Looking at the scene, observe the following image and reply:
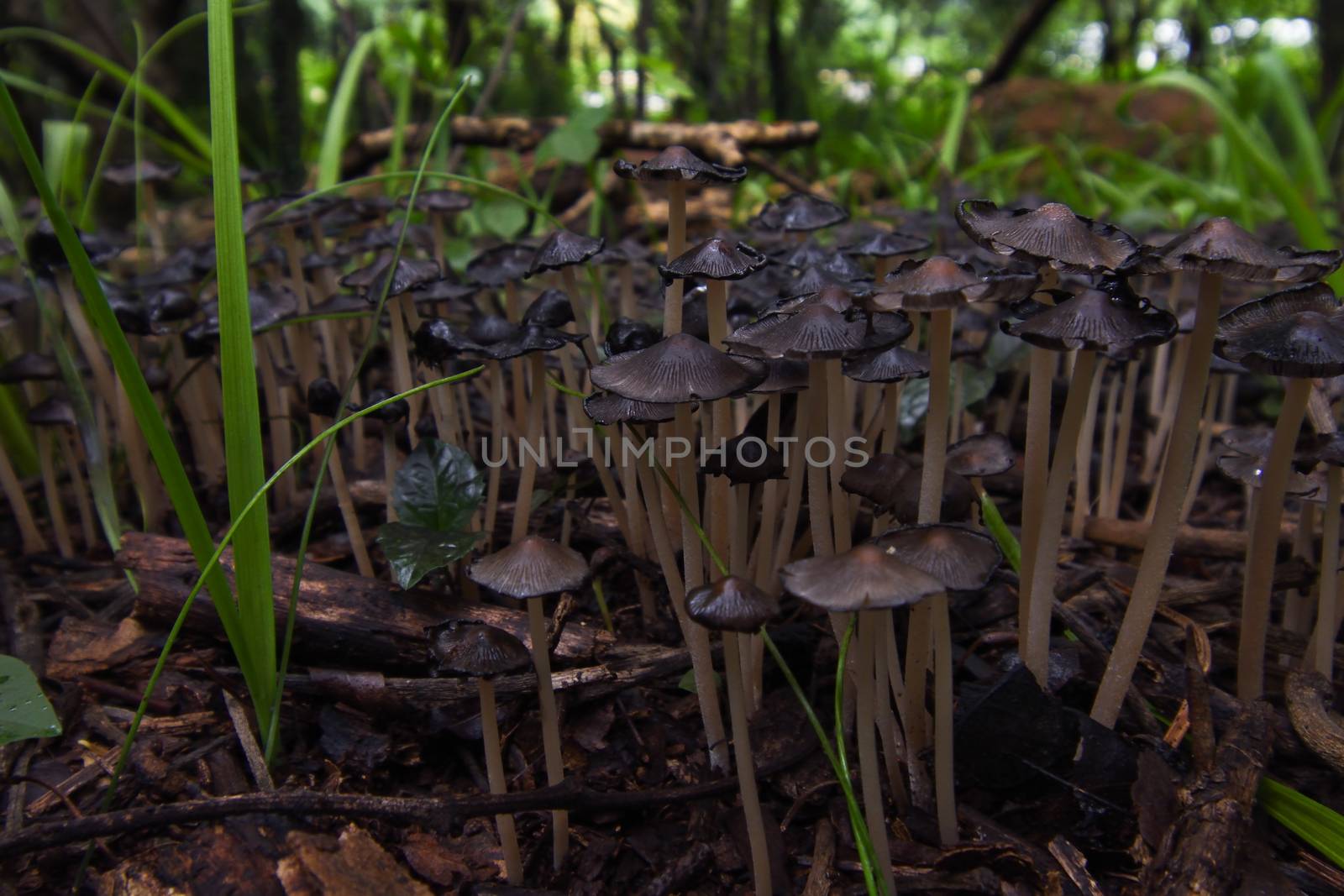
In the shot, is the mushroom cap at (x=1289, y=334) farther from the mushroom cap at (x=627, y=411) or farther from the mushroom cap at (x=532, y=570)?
the mushroom cap at (x=532, y=570)

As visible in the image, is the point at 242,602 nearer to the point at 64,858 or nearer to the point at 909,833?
the point at 64,858

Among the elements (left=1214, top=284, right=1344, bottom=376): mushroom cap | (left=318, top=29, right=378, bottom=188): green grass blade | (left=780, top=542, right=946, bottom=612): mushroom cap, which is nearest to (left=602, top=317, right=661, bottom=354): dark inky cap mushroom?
(left=780, top=542, right=946, bottom=612): mushroom cap

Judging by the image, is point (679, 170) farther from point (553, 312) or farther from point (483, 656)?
point (483, 656)

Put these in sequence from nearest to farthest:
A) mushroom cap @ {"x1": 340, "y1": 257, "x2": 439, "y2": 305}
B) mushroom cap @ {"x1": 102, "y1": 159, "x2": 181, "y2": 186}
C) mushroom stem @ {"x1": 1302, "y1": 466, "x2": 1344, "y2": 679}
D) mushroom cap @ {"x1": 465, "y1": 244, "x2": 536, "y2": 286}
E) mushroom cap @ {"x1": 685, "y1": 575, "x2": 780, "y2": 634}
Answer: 1. mushroom cap @ {"x1": 685, "y1": 575, "x2": 780, "y2": 634}
2. mushroom stem @ {"x1": 1302, "y1": 466, "x2": 1344, "y2": 679}
3. mushroom cap @ {"x1": 340, "y1": 257, "x2": 439, "y2": 305}
4. mushroom cap @ {"x1": 465, "y1": 244, "x2": 536, "y2": 286}
5. mushroom cap @ {"x1": 102, "y1": 159, "x2": 181, "y2": 186}

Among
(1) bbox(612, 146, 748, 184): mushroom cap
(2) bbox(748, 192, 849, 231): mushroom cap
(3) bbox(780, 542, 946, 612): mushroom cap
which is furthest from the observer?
(2) bbox(748, 192, 849, 231): mushroom cap

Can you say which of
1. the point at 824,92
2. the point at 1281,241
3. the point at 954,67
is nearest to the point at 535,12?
the point at 824,92

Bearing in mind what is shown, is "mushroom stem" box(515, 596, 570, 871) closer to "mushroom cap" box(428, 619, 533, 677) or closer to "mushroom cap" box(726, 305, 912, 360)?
"mushroom cap" box(428, 619, 533, 677)

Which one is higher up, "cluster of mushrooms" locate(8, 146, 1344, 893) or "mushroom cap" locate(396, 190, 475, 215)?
"mushroom cap" locate(396, 190, 475, 215)
